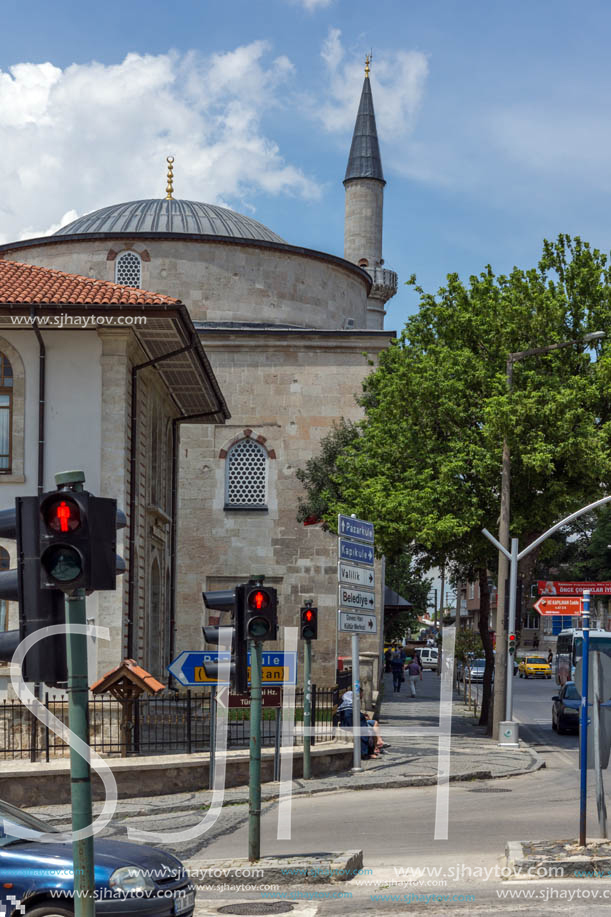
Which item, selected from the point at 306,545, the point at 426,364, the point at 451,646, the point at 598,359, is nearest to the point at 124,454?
the point at 426,364

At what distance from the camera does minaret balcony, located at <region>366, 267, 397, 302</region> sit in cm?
5309

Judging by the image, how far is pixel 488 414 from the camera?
25703 mm

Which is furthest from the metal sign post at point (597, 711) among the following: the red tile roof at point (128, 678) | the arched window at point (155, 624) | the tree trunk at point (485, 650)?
the tree trunk at point (485, 650)

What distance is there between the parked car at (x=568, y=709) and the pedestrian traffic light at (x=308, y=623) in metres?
11.7

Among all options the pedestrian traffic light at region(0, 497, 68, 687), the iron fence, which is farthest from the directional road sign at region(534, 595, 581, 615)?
the pedestrian traffic light at region(0, 497, 68, 687)

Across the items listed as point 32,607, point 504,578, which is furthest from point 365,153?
point 32,607

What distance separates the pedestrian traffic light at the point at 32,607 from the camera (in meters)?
6.41

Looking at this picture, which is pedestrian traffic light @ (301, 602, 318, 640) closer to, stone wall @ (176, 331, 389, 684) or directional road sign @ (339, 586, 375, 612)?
directional road sign @ (339, 586, 375, 612)

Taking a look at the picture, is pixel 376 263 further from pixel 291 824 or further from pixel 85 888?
pixel 85 888

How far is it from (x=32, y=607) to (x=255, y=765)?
510cm

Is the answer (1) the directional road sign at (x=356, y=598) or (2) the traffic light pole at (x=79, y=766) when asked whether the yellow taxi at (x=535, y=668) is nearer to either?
(1) the directional road sign at (x=356, y=598)

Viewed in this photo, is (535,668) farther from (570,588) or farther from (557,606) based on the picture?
(557,606)

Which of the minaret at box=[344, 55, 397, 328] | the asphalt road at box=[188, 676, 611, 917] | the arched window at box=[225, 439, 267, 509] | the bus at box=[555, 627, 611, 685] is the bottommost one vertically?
the bus at box=[555, 627, 611, 685]

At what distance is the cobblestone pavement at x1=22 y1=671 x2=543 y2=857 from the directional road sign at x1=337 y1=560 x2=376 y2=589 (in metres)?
3.02
